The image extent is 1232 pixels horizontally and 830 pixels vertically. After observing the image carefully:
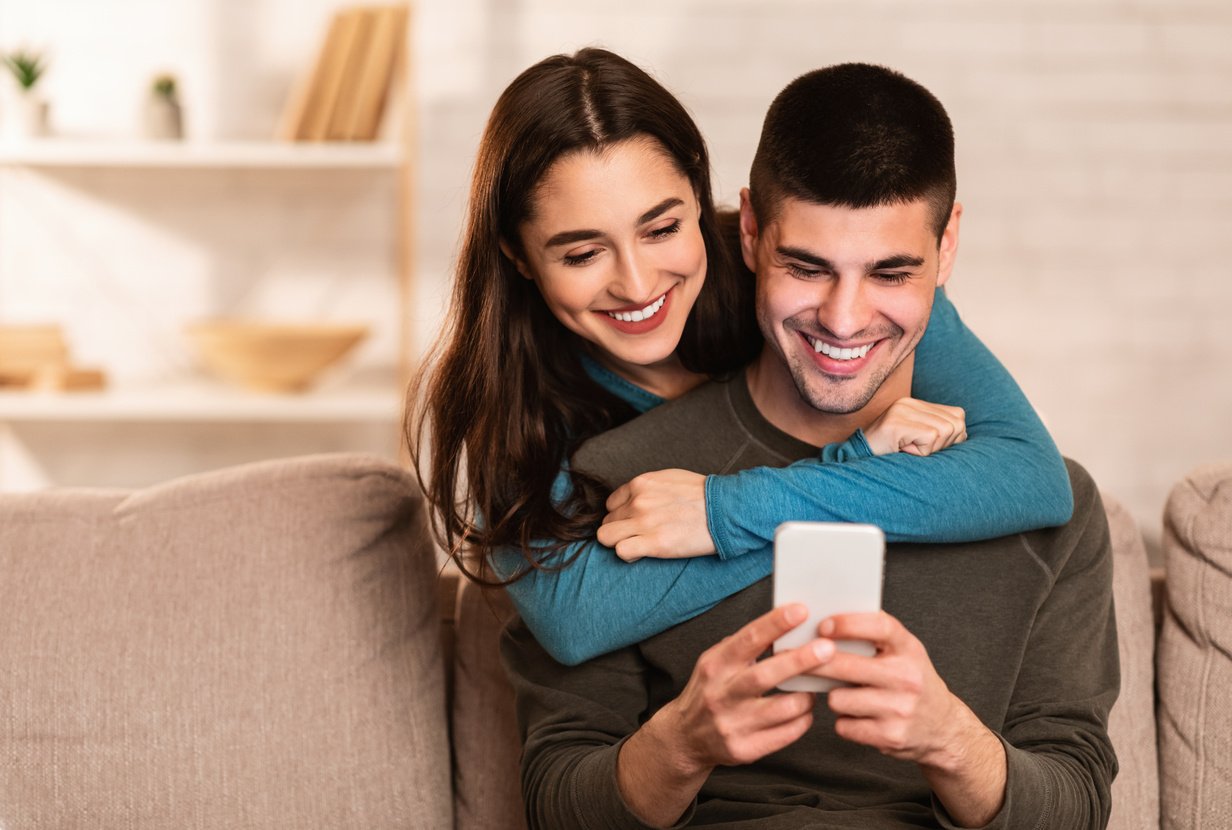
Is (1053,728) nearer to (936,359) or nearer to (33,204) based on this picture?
(936,359)

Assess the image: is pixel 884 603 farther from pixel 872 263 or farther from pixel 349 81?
pixel 349 81

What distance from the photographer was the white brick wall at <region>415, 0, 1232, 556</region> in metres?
3.15

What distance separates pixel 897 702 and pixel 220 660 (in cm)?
85

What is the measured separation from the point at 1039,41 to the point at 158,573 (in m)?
2.53

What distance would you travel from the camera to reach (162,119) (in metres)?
3.13

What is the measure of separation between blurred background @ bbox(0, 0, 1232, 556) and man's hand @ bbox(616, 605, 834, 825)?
2.00 meters

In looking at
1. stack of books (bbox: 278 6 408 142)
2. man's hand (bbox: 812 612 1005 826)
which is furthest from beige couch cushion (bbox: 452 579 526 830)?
stack of books (bbox: 278 6 408 142)

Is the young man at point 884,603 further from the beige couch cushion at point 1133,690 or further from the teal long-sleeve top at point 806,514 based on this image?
the beige couch cushion at point 1133,690

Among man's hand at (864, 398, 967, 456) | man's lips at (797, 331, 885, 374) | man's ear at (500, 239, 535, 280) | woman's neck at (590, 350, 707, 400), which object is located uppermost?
man's ear at (500, 239, 535, 280)

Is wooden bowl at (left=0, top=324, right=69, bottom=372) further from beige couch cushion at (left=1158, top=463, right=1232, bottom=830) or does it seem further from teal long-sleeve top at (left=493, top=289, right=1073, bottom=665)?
beige couch cushion at (left=1158, top=463, right=1232, bottom=830)

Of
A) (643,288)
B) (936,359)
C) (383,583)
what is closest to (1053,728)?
(936,359)

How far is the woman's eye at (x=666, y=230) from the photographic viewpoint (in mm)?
1488

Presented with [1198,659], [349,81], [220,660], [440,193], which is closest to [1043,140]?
[440,193]

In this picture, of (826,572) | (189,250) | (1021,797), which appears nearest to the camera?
(826,572)
